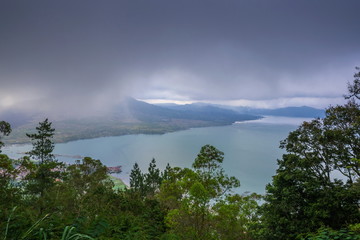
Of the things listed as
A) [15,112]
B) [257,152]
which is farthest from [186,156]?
[15,112]

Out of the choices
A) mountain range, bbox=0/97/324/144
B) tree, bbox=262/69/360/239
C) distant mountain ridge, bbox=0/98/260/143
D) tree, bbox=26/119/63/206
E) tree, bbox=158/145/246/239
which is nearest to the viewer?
tree, bbox=158/145/246/239

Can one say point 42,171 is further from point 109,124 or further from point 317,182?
point 109,124

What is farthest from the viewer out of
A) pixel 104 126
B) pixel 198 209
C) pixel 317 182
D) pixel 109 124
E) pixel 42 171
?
pixel 109 124

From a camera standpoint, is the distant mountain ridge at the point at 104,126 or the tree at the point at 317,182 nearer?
the tree at the point at 317,182

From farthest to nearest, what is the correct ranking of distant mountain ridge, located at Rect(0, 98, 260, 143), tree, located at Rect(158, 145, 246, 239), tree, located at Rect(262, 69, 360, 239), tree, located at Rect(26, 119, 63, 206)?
distant mountain ridge, located at Rect(0, 98, 260, 143)
tree, located at Rect(26, 119, 63, 206)
tree, located at Rect(262, 69, 360, 239)
tree, located at Rect(158, 145, 246, 239)

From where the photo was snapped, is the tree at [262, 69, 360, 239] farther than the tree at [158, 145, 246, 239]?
Yes

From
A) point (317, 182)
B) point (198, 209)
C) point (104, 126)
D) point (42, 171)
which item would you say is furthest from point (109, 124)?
point (198, 209)

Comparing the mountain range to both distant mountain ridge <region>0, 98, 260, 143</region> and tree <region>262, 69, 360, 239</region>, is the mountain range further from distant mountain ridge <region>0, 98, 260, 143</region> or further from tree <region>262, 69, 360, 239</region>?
tree <region>262, 69, 360, 239</region>

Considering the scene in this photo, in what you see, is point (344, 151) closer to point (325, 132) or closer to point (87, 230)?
point (325, 132)

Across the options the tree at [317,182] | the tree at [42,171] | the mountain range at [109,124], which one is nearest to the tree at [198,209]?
the tree at [317,182]

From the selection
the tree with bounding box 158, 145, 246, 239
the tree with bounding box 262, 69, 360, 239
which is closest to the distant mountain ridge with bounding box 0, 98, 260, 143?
the tree with bounding box 158, 145, 246, 239

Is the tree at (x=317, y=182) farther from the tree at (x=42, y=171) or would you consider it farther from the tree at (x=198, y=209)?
the tree at (x=42, y=171)

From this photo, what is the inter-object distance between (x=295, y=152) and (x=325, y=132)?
4.14 feet

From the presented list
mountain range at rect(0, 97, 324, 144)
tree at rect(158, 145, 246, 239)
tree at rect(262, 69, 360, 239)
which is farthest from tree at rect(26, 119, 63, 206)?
mountain range at rect(0, 97, 324, 144)
